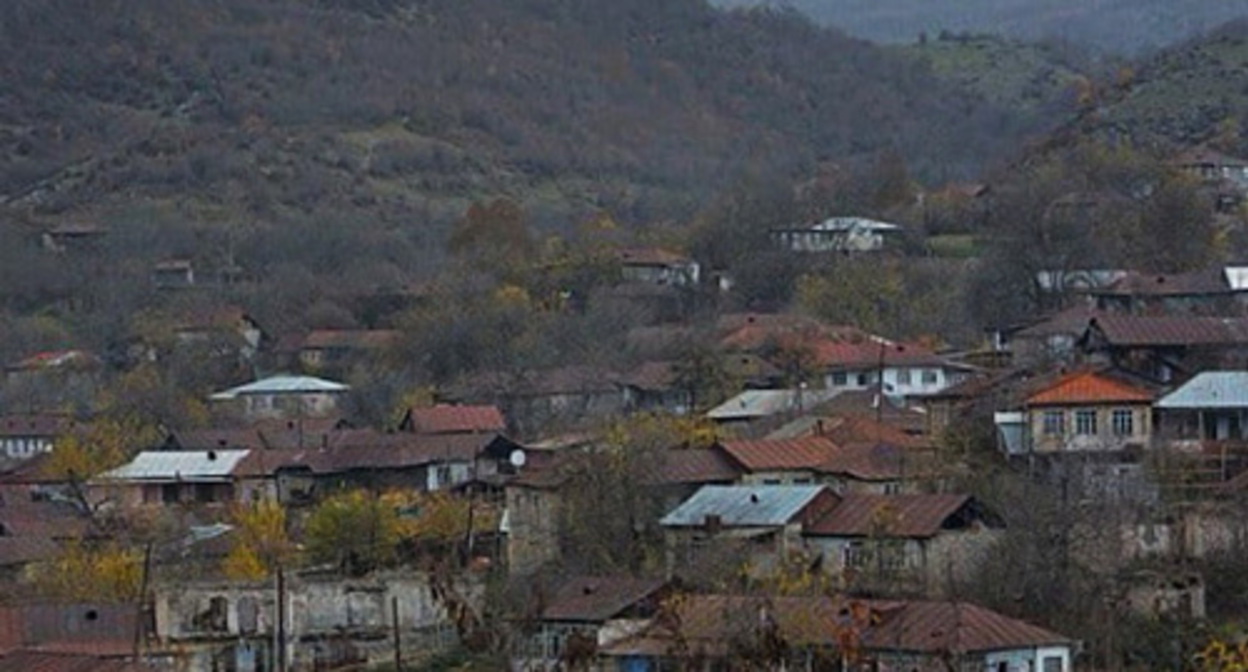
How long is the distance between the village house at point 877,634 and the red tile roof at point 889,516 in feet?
8.10

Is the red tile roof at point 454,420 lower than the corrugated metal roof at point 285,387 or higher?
lower

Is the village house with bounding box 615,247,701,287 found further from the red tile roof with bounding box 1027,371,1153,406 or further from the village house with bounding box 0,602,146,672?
the village house with bounding box 0,602,146,672

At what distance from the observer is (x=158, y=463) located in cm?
5678

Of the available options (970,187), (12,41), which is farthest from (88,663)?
(12,41)

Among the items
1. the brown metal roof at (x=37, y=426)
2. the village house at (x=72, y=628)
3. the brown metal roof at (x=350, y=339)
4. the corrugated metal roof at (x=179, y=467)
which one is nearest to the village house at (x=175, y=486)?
the corrugated metal roof at (x=179, y=467)

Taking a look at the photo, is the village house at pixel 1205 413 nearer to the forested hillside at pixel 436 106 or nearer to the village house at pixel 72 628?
the village house at pixel 72 628

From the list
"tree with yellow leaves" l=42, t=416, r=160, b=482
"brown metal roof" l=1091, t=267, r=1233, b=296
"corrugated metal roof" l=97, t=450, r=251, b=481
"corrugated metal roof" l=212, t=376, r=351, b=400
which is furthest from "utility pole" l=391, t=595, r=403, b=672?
"corrugated metal roof" l=212, t=376, r=351, b=400

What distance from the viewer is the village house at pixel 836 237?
7344cm

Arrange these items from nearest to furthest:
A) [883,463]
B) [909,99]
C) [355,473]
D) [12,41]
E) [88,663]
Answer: [88,663], [883,463], [355,473], [12,41], [909,99]

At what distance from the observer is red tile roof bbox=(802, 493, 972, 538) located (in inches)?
1620

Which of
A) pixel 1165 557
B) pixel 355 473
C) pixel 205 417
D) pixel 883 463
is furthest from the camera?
pixel 205 417

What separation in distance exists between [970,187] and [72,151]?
43929 mm

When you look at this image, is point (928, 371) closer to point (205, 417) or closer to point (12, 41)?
point (205, 417)

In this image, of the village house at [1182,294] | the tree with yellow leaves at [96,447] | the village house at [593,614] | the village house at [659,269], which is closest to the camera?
the village house at [593,614]
